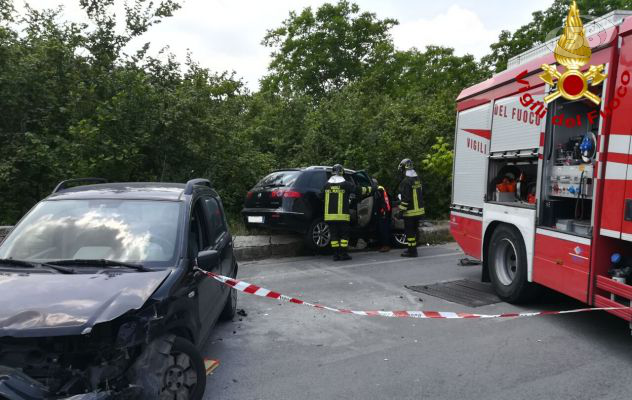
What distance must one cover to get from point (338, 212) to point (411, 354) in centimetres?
475

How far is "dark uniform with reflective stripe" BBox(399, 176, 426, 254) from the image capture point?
9.62m

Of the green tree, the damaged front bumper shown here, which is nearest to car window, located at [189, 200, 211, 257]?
the damaged front bumper

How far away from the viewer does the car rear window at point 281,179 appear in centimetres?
955

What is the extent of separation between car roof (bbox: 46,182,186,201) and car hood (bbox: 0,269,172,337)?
1029 mm

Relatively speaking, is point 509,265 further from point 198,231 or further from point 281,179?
point 281,179

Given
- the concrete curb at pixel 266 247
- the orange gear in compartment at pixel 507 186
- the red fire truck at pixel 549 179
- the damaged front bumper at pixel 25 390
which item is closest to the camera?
the damaged front bumper at pixel 25 390

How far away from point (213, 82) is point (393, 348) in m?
8.68

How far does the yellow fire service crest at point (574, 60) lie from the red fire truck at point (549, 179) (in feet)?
0.26

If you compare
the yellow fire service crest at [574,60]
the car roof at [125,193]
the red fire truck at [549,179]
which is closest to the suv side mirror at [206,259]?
the car roof at [125,193]

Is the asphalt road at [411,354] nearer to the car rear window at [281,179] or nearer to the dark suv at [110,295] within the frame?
the dark suv at [110,295]

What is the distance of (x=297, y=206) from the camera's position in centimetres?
930

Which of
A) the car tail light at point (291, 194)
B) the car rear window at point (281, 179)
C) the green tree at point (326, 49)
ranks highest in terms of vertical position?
the green tree at point (326, 49)

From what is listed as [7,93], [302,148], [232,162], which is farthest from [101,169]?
[302,148]

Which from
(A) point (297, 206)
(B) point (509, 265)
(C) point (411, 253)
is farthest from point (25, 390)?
(C) point (411, 253)
